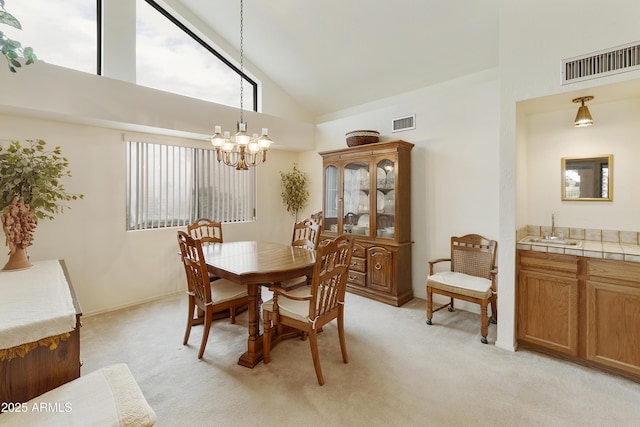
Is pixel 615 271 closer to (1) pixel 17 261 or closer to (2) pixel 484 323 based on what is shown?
(2) pixel 484 323

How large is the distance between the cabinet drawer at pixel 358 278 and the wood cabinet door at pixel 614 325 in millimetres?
2261

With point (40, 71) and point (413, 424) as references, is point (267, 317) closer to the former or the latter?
point (413, 424)

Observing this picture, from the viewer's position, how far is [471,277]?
3098mm

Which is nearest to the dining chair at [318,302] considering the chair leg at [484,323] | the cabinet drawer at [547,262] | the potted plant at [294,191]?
the chair leg at [484,323]

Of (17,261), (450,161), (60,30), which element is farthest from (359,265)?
(60,30)

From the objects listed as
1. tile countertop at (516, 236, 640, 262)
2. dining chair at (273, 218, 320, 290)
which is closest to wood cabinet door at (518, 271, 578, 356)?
tile countertop at (516, 236, 640, 262)

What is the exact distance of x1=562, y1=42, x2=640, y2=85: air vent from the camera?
205 centimetres

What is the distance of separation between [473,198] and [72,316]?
12.0ft

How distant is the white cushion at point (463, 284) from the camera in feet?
9.11

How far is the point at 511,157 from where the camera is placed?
2.55 m

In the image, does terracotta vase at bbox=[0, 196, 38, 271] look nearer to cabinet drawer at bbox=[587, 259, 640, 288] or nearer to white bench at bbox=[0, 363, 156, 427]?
white bench at bbox=[0, 363, 156, 427]

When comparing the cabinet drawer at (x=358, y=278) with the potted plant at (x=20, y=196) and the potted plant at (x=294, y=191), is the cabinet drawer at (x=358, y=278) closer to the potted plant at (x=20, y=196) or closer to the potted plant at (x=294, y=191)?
the potted plant at (x=294, y=191)

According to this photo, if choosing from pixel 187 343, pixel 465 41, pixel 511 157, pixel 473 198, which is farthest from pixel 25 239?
pixel 465 41

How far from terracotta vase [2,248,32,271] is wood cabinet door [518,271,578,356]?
4025 mm
